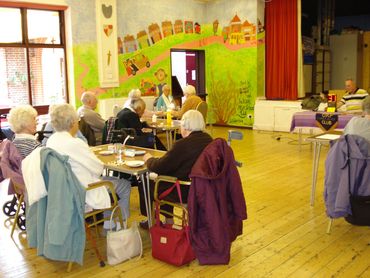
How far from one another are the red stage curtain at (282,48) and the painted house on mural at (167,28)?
2224 mm

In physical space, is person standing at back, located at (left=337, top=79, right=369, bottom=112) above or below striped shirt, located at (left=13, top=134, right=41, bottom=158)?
above

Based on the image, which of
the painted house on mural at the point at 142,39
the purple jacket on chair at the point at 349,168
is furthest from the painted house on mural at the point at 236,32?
the purple jacket on chair at the point at 349,168

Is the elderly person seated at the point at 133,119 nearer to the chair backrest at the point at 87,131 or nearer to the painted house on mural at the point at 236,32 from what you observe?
the chair backrest at the point at 87,131

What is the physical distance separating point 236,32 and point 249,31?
1.19 ft

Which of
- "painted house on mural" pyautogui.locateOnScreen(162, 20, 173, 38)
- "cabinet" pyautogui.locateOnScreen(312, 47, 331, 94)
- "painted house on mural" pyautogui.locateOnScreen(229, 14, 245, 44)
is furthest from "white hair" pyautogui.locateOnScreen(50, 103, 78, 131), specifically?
"cabinet" pyautogui.locateOnScreen(312, 47, 331, 94)

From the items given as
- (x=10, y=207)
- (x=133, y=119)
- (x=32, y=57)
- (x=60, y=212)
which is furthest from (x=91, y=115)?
(x=32, y=57)

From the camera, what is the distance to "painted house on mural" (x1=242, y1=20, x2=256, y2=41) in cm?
970

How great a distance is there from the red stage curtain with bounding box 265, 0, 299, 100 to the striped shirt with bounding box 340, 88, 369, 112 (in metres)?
2.46

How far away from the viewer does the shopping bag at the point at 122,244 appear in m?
3.08

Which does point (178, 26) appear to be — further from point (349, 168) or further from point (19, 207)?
point (349, 168)

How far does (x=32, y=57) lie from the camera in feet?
24.6

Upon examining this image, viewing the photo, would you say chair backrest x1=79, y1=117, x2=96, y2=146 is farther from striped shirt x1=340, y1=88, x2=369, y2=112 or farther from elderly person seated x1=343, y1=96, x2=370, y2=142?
striped shirt x1=340, y1=88, x2=369, y2=112

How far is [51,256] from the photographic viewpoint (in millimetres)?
2885

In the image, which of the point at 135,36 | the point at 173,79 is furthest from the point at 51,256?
the point at 173,79
